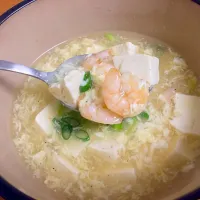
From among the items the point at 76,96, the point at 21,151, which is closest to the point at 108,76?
the point at 76,96

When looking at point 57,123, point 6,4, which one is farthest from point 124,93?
point 6,4

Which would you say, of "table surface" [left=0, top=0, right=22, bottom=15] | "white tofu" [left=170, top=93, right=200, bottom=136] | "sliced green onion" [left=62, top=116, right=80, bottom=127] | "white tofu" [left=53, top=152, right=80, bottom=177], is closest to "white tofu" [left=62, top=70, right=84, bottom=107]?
"sliced green onion" [left=62, top=116, right=80, bottom=127]

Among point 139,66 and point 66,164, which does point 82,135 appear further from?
point 139,66

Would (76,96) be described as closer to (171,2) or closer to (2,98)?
(2,98)

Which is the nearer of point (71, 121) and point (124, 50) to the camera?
point (71, 121)

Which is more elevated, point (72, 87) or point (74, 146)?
point (72, 87)

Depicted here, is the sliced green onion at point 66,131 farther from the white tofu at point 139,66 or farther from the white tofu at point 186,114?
the white tofu at point 186,114
